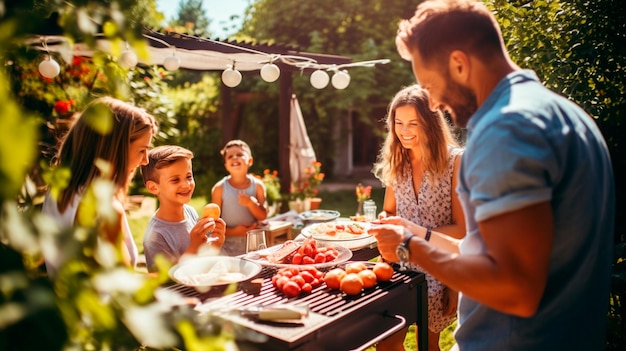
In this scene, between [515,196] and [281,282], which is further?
[281,282]

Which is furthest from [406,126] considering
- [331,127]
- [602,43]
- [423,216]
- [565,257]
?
[331,127]

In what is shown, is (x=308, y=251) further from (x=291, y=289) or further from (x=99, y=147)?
(x=99, y=147)

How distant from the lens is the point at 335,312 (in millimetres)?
1952

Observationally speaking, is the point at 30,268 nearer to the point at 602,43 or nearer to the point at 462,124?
the point at 462,124

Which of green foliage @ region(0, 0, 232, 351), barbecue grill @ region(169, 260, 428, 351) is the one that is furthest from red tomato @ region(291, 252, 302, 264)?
green foliage @ region(0, 0, 232, 351)

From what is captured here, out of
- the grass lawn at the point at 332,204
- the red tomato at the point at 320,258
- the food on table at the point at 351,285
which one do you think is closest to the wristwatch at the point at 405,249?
the food on table at the point at 351,285

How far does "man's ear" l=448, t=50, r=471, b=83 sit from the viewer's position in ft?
4.51

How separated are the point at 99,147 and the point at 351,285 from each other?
55.1 inches

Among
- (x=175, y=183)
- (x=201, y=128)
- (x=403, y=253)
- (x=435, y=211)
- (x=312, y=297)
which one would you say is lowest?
(x=312, y=297)

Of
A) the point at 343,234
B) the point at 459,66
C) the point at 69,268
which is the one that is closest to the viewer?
the point at 69,268

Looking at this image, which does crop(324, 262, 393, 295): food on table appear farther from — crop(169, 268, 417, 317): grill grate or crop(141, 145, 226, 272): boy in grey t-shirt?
crop(141, 145, 226, 272): boy in grey t-shirt

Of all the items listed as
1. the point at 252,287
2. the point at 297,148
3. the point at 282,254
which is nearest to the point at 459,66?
the point at 252,287

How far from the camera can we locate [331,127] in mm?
16125

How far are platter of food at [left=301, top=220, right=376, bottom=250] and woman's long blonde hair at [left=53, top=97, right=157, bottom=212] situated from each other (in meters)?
1.41
